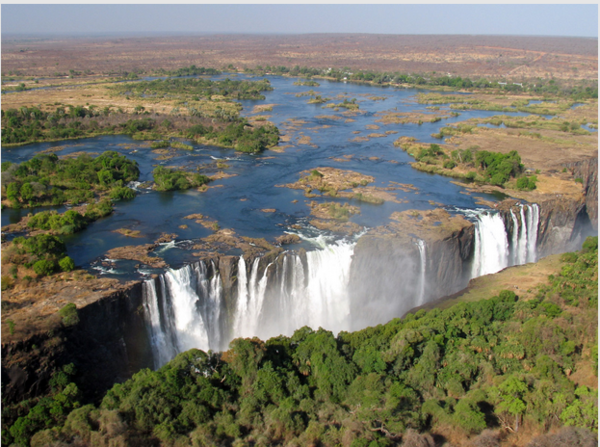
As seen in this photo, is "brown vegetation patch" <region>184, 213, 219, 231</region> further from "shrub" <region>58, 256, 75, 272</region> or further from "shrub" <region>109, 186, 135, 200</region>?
"shrub" <region>58, 256, 75, 272</region>

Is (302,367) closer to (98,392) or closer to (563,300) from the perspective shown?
(98,392)

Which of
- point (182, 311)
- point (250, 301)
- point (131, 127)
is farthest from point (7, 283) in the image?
point (131, 127)

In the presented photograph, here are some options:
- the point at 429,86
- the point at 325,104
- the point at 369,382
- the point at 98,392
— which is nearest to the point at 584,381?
the point at 369,382

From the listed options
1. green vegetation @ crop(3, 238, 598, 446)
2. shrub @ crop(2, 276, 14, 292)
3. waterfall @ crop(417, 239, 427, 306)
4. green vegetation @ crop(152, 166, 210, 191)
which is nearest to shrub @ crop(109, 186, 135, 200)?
green vegetation @ crop(152, 166, 210, 191)

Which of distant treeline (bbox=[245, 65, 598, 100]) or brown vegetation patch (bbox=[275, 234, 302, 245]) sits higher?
distant treeline (bbox=[245, 65, 598, 100])

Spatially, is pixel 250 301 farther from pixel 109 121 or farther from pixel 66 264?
pixel 109 121

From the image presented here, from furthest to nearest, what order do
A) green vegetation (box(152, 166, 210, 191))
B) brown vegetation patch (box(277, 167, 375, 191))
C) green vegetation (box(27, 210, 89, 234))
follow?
brown vegetation patch (box(277, 167, 375, 191))
green vegetation (box(152, 166, 210, 191))
green vegetation (box(27, 210, 89, 234))
